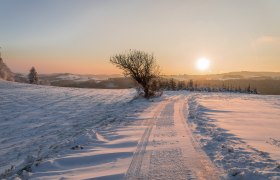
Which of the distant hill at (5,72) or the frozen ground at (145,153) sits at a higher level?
the distant hill at (5,72)

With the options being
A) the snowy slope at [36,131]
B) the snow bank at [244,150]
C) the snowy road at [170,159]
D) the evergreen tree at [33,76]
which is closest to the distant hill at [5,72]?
the evergreen tree at [33,76]

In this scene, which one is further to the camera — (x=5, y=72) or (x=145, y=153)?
(x=5, y=72)

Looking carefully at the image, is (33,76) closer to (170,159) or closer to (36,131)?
(36,131)

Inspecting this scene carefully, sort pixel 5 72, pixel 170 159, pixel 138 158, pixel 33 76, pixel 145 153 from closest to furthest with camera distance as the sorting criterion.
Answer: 1. pixel 170 159
2. pixel 138 158
3. pixel 145 153
4. pixel 5 72
5. pixel 33 76

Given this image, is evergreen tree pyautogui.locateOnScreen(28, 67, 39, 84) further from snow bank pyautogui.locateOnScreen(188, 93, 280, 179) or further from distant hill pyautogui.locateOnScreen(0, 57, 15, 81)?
snow bank pyautogui.locateOnScreen(188, 93, 280, 179)

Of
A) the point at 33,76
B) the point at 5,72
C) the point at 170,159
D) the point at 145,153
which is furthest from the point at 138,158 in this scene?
the point at 33,76

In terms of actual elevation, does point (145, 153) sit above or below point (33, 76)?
below

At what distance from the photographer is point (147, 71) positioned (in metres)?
39.9

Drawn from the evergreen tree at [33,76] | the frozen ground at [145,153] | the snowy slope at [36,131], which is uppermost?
the evergreen tree at [33,76]

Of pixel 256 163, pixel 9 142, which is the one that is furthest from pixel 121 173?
pixel 9 142

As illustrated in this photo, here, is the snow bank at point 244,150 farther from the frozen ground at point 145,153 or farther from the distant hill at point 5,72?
the distant hill at point 5,72

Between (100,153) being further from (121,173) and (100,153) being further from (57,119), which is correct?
(57,119)

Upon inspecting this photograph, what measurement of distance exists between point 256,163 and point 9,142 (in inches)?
435

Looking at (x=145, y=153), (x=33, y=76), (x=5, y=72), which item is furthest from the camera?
(x=33, y=76)
